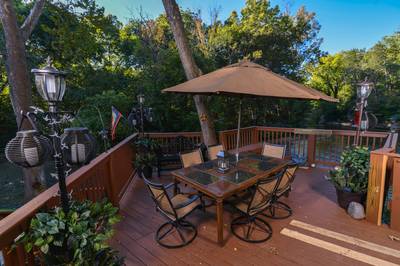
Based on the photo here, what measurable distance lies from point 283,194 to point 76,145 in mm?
2683

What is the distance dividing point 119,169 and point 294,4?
537 inches

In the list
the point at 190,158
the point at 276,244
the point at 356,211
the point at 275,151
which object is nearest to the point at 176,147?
the point at 190,158

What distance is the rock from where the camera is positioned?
2.88 m

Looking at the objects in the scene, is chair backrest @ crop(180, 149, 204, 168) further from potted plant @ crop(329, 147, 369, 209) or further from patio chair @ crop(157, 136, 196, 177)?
potted plant @ crop(329, 147, 369, 209)

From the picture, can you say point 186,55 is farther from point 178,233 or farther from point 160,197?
point 178,233

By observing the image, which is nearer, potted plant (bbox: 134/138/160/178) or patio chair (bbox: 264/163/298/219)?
patio chair (bbox: 264/163/298/219)

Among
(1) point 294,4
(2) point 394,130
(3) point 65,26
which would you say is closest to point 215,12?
(1) point 294,4

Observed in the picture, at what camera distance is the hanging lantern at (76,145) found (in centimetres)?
172

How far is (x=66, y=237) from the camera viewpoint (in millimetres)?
1411

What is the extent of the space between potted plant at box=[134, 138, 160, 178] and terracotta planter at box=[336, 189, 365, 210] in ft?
11.7

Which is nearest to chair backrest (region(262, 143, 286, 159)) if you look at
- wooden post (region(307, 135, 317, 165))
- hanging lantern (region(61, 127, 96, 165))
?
wooden post (region(307, 135, 317, 165))

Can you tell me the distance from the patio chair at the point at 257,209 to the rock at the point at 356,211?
4.24 ft

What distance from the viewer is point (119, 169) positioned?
12.1 ft

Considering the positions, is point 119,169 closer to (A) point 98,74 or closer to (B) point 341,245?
(B) point 341,245
